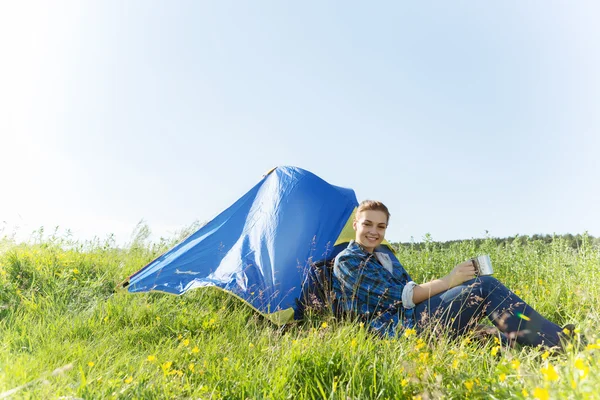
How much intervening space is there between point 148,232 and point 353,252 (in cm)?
455

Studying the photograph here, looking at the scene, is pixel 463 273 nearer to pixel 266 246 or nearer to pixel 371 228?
pixel 371 228

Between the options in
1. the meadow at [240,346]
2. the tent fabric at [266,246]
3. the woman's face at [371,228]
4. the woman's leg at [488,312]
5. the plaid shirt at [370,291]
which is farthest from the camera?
the tent fabric at [266,246]

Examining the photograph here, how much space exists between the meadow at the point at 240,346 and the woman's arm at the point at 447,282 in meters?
0.32

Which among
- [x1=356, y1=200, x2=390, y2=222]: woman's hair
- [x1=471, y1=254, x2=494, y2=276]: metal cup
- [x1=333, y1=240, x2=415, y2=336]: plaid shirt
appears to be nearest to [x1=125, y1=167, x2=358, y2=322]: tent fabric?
[x1=333, y1=240, x2=415, y2=336]: plaid shirt

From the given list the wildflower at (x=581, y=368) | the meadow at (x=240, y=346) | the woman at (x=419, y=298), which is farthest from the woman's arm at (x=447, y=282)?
the wildflower at (x=581, y=368)

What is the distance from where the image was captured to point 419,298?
10.9 feet

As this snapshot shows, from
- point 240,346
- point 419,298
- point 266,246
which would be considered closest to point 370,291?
point 419,298

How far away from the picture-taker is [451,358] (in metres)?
2.54

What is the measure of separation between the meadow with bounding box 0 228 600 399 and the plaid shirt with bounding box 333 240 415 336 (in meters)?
0.17

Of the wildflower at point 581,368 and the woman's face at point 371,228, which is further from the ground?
the woman's face at point 371,228

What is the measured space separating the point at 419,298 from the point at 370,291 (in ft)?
1.19

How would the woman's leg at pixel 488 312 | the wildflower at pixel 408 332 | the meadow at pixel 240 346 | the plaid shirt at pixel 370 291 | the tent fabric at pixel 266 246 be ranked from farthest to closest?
the tent fabric at pixel 266 246, the plaid shirt at pixel 370 291, the woman's leg at pixel 488 312, the wildflower at pixel 408 332, the meadow at pixel 240 346

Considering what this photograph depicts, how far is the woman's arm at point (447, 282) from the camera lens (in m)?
3.24

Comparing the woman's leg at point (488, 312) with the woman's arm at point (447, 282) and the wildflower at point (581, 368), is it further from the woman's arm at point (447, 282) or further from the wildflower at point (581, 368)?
the wildflower at point (581, 368)
